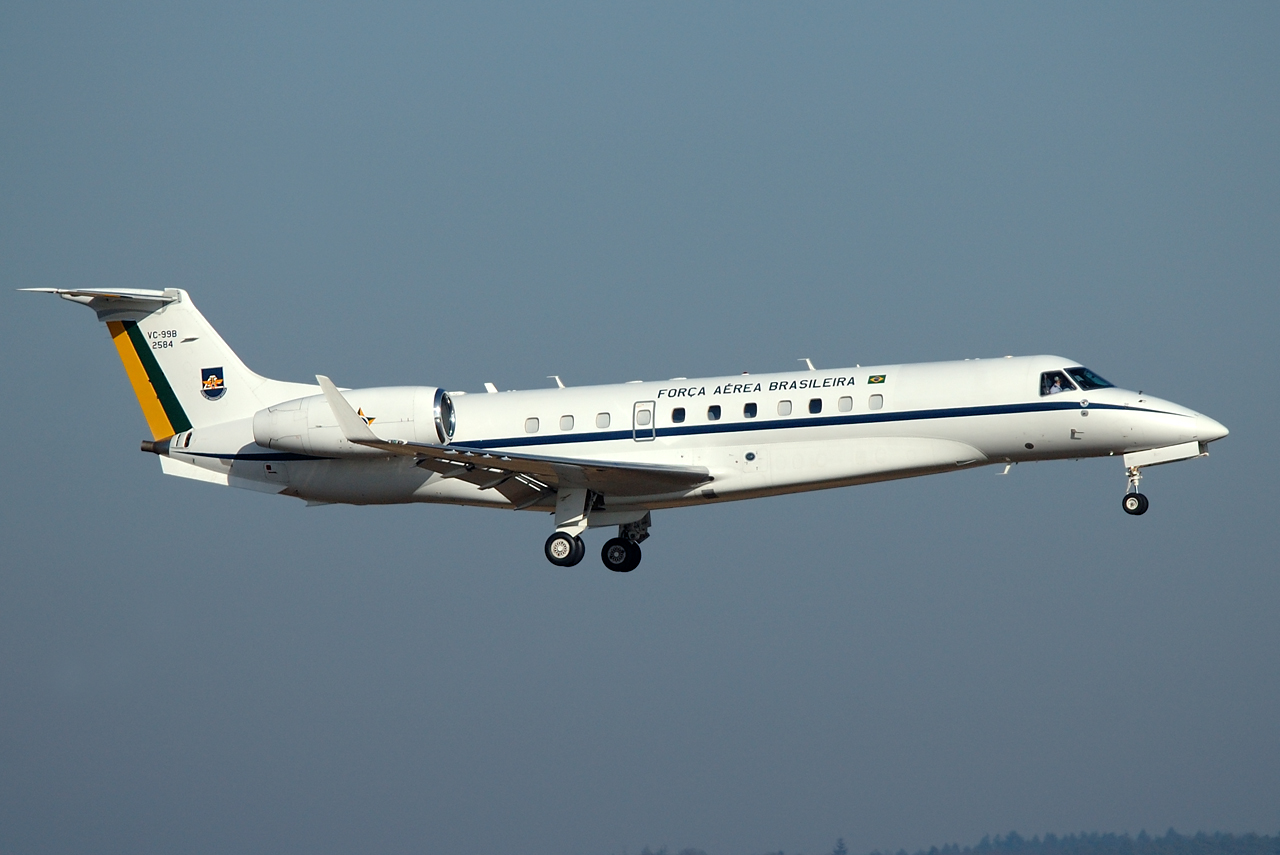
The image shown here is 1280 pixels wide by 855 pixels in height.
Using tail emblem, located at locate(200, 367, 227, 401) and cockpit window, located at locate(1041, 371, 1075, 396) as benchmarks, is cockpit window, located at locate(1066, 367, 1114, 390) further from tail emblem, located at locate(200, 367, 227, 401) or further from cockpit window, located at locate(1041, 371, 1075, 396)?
tail emblem, located at locate(200, 367, 227, 401)

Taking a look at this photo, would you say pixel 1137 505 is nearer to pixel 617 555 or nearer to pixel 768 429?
pixel 768 429

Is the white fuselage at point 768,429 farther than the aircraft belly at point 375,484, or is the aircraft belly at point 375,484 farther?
the aircraft belly at point 375,484

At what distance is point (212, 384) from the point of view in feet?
101

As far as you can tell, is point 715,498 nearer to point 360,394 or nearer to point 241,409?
point 360,394

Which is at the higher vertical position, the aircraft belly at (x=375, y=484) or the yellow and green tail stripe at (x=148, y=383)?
the yellow and green tail stripe at (x=148, y=383)

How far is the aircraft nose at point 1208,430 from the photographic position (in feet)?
85.6

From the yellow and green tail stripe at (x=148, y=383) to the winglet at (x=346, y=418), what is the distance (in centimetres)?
653

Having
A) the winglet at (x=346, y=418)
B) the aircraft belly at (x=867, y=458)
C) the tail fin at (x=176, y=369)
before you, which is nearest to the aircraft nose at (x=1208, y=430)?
the aircraft belly at (x=867, y=458)

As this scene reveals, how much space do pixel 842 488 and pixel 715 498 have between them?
2403 millimetres

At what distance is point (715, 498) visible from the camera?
91.8ft

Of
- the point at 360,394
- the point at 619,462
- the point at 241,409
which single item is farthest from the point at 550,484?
the point at 241,409

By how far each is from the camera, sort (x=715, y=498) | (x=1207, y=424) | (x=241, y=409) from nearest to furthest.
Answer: (x=1207, y=424) → (x=715, y=498) → (x=241, y=409)

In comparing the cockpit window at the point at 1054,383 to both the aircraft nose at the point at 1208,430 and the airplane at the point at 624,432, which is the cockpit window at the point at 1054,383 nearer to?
the airplane at the point at 624,432

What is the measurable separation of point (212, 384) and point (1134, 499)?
18.1 metres
